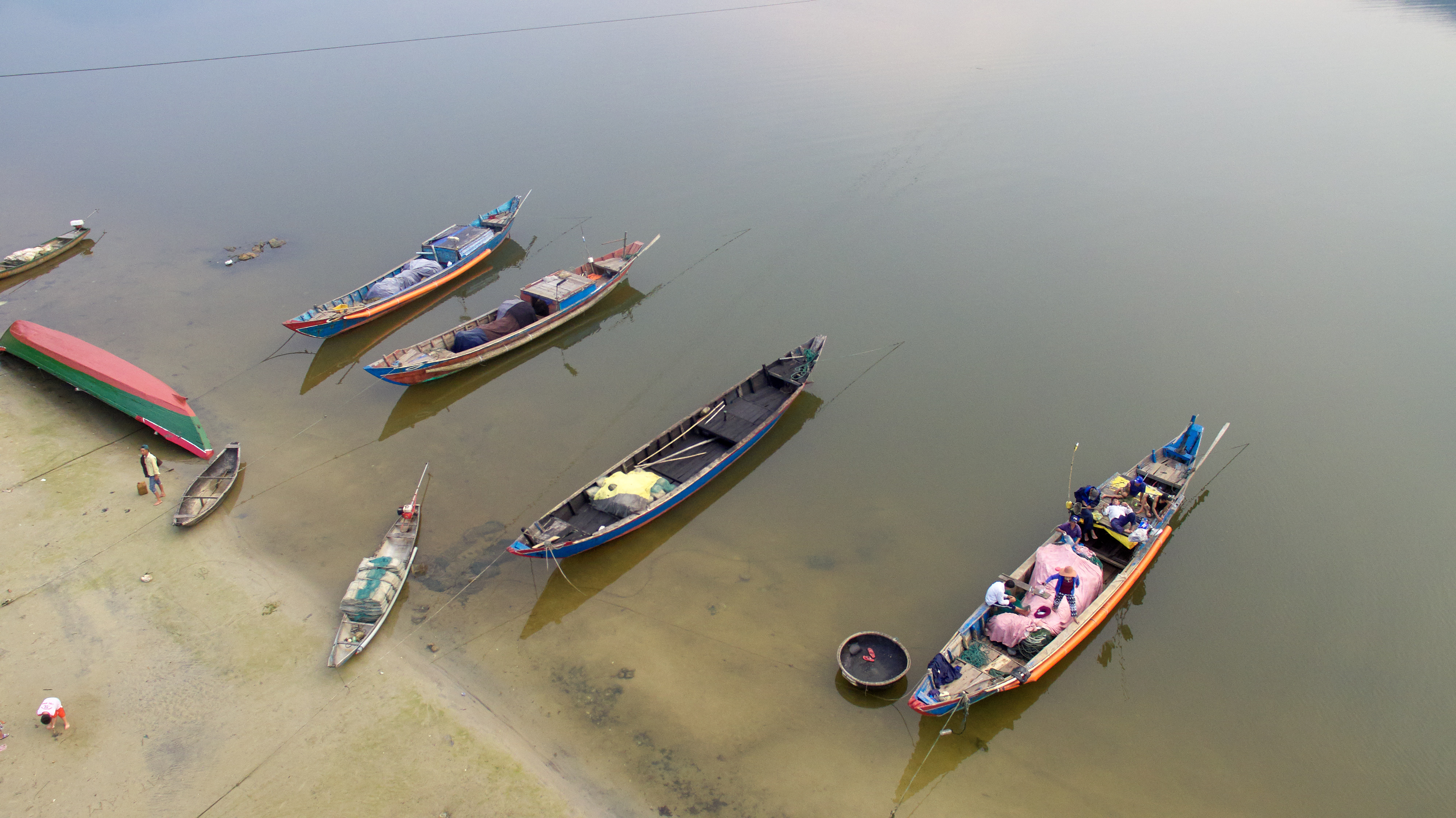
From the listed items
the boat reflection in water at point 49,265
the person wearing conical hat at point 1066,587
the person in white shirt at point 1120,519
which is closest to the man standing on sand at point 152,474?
Result: the boat reflection in water at point 49,265

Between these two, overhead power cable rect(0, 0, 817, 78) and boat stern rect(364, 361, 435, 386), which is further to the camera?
overhead power cable rect(0, 0, 817, 78)

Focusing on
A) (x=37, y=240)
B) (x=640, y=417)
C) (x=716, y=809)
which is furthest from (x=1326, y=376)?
(x=37, y=240)

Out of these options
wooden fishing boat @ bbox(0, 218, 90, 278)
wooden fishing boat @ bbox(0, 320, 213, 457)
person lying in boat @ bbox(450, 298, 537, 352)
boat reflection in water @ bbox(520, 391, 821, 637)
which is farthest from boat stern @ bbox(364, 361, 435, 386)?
wooden fishing boat @ bbox(0, 218, 90, 278)

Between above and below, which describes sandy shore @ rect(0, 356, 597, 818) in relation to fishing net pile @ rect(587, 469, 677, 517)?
below

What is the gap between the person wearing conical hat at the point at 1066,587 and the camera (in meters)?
11.1

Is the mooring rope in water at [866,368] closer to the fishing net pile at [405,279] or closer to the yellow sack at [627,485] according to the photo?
the yellow sack at [627,485]

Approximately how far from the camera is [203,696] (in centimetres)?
1072

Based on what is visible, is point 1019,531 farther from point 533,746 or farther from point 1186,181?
point 1186,181

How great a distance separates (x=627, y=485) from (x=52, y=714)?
8.75 m

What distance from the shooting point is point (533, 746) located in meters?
10.4

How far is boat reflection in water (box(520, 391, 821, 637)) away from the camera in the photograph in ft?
41.3

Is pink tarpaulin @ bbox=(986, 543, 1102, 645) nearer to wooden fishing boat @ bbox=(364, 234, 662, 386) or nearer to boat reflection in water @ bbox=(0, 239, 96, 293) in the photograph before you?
wooden fishing boat @ bbox=(364, 234, 662, 386)

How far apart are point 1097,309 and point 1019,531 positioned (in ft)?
31.1

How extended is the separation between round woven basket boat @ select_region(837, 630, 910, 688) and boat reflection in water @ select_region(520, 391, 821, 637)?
0.42 metres
